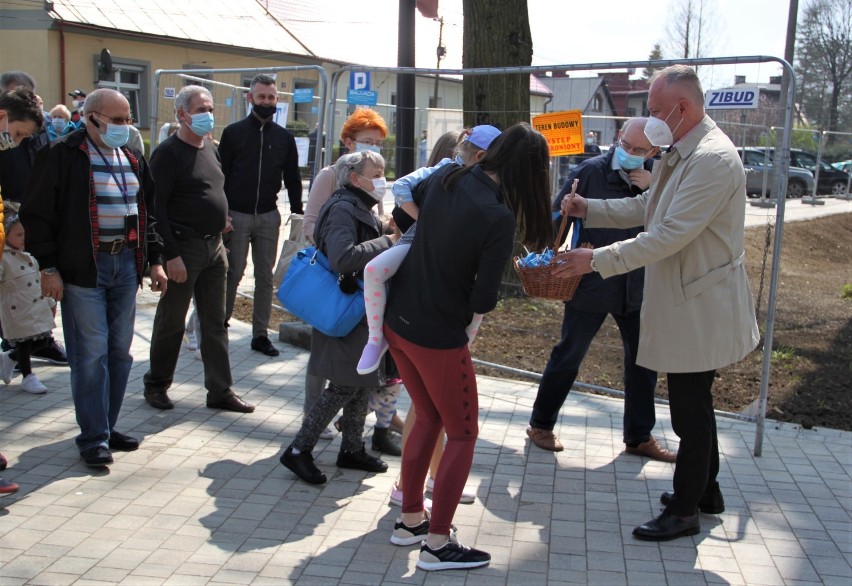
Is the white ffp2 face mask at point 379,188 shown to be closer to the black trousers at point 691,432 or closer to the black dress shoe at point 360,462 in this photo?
the black dress shoe at point 360,462

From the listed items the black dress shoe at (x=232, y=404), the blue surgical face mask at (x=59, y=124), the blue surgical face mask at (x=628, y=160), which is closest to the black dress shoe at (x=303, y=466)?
the black dress shoe at (x=232, y=404)

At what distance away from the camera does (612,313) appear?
5098 millimetres

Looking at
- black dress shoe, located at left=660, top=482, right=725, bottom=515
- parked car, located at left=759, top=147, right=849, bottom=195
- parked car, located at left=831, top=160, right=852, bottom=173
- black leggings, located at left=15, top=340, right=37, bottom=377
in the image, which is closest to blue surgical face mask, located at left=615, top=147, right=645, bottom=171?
black dress shoe, located at left=660, top=482, right=725, bottom=515

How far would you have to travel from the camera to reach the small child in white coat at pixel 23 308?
589cm

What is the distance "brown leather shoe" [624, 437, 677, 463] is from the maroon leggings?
1.87 meters

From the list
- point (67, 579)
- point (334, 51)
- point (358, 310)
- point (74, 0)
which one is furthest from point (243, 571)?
point (334, 51)

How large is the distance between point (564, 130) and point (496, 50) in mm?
3358

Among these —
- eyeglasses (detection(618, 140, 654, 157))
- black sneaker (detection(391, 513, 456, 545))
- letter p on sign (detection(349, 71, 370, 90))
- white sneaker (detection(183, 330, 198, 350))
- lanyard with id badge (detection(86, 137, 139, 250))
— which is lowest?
black sneaker (detection(391, 513, 456, 545))

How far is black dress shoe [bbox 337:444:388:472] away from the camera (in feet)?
15.9

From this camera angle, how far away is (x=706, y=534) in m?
4.20

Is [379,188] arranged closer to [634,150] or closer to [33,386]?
[634,150]

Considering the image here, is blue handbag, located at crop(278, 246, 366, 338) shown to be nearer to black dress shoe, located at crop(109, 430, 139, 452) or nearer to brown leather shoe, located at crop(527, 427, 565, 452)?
black dress shoe, located at crop(109, 430, 139, 452)

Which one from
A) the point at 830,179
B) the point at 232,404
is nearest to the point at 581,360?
the point at 232,404

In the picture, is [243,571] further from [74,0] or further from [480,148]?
[74,0]
